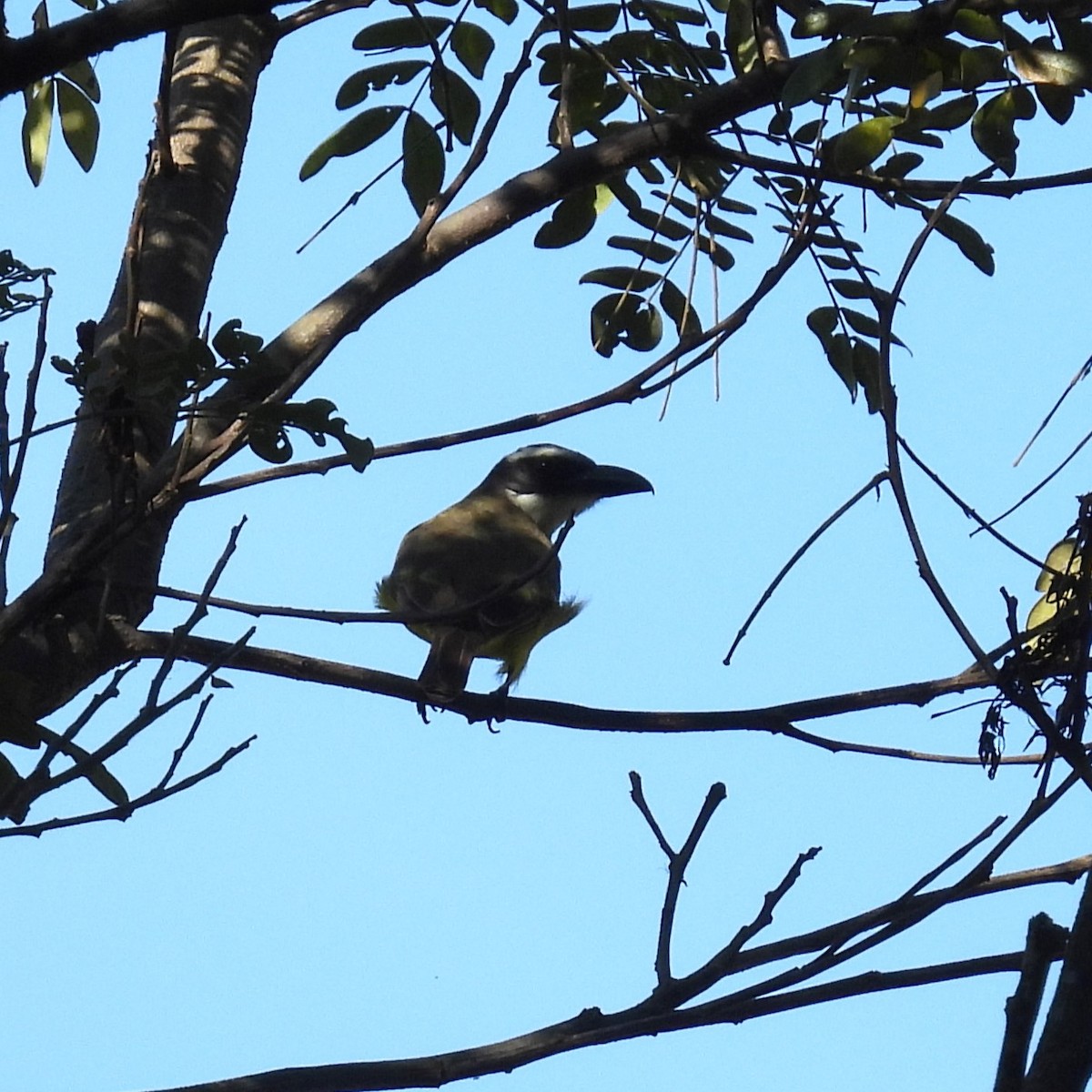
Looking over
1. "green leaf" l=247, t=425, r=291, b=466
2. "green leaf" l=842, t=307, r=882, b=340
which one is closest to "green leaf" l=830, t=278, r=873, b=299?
"green leaf" l=842, t=307, r=882, b=340

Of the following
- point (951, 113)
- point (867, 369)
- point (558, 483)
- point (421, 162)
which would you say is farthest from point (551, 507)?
point (951, 113)

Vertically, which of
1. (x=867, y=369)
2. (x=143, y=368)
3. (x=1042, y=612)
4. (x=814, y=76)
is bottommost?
(x=1042, y=612)

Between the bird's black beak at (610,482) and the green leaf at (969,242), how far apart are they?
2.99 metres

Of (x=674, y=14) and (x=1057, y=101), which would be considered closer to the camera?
(x=1057, y=101)

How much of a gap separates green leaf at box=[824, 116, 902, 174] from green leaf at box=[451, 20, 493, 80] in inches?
44.7

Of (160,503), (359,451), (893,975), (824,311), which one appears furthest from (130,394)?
(824,311)

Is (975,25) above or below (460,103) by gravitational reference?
below

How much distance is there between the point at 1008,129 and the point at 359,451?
117 centimetres

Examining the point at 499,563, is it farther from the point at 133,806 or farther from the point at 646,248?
the point at 133,806

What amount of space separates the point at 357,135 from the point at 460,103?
0.24 metres

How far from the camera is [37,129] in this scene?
3787 mm

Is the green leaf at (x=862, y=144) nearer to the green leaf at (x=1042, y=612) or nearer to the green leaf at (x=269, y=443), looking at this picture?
the green leaf at (x=1042, y=612)

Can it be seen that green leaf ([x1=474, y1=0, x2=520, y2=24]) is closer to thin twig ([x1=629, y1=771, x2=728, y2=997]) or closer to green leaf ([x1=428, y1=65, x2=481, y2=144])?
green leaf ([x1=428, y1=65, x2=481, y2=144])

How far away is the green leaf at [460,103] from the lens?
3.53 metres
